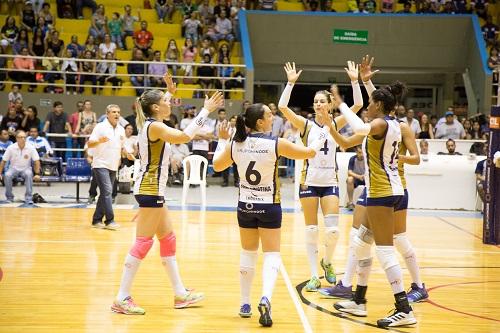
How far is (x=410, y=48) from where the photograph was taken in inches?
1024

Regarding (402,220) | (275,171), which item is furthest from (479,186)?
(275,171)

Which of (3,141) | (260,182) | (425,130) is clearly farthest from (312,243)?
(425,130)

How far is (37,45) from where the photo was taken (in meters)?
22.8

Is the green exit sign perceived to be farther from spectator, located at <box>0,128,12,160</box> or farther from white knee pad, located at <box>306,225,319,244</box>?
white knee pad, located at <box>306,225,319,244</box>

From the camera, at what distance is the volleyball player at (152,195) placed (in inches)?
284

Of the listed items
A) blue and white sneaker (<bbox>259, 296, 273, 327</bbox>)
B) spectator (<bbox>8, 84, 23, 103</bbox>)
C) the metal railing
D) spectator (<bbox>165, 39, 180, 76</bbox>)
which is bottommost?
blue and white sneaker (<bbox>259, 296, 273, 327</bbox>)

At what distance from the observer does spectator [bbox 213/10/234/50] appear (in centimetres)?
2505

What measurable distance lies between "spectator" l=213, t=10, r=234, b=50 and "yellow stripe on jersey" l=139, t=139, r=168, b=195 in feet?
59.2

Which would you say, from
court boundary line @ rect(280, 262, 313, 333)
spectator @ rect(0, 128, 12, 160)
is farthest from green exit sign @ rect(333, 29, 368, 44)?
court boundary line @ rect(280, 262, 313, 333)

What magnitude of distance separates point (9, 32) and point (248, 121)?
18292 millimetres

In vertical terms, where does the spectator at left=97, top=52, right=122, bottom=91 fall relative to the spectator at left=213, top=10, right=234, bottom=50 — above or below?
below

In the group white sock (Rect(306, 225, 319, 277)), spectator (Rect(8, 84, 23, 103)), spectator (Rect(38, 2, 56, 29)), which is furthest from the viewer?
spectator (Rect(38, 2, 56, 29))

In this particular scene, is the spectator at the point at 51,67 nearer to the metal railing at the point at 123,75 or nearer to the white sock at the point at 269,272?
the metal railing at the point at 123,75

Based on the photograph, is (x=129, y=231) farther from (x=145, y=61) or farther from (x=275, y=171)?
(x=145, y=61)
